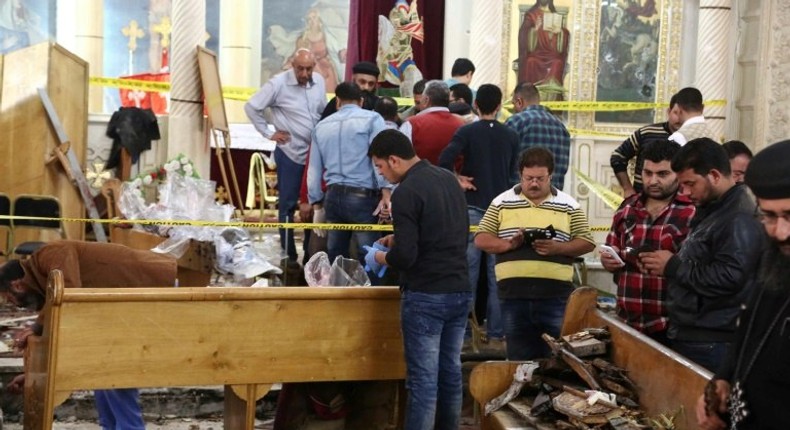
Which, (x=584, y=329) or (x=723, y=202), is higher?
(x=723, y=202)

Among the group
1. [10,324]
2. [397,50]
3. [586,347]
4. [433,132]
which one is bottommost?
[10,324]

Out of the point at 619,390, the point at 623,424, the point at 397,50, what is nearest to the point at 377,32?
the point at 397,50

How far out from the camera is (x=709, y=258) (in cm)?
473

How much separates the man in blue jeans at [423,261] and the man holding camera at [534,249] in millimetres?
357

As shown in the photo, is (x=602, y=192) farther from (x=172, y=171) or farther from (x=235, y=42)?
(x=235, y=42)

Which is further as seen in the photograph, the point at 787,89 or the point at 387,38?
the point at 387,38

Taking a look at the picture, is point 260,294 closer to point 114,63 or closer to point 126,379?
point 126,379

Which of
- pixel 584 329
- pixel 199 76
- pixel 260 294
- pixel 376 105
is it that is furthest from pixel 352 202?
pixel 199 76

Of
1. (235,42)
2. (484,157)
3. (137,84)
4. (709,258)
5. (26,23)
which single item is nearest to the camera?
(709,258)

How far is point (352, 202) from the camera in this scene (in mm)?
8172

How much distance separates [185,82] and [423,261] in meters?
5.80

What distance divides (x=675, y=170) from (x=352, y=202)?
12.0 ft

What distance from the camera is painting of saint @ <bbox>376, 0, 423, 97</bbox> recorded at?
12977 mm

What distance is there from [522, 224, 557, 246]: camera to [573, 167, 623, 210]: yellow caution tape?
17.0ft
